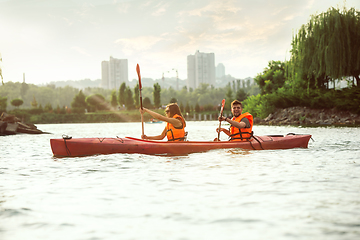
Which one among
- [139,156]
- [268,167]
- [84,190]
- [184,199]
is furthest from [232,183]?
[139,156]

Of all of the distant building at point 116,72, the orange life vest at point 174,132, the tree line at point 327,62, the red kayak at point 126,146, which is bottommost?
the red kayak at point 126,146

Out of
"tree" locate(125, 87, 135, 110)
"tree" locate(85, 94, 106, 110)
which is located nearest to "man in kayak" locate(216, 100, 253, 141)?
"tree" locate(125, 87, 135, 110)

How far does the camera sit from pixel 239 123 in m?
8.09

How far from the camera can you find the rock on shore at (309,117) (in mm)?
22547

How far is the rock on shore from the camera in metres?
22.5

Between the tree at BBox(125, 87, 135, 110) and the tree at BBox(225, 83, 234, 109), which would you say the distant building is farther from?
the tree at BBox(225, 83, 234, 109)

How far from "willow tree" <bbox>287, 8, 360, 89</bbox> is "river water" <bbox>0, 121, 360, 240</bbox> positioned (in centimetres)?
1687

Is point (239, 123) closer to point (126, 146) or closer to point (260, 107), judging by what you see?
point (126, 146)

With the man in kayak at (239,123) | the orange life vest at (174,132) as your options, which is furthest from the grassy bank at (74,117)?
the orange life vest at (174,132)

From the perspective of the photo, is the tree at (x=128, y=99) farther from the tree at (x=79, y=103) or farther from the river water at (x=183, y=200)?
the river water at (x=183, y=200)

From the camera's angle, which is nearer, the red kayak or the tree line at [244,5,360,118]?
the red kayak

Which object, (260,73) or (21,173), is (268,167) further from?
(260,73)

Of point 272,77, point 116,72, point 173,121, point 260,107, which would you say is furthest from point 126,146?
point 116,72

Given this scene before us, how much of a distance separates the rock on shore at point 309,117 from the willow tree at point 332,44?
244cm
